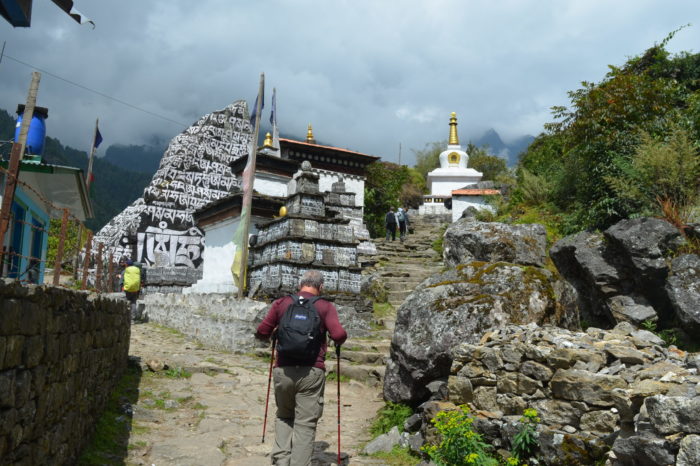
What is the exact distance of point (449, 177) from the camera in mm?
41469

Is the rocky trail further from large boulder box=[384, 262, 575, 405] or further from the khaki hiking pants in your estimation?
the khaki hiking pants

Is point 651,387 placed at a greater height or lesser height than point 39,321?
lesser

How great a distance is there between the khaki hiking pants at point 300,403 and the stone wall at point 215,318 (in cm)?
699

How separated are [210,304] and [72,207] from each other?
13.6 ft

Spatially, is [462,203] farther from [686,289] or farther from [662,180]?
[686,289]

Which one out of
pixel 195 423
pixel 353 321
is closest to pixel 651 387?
pixel 195 423

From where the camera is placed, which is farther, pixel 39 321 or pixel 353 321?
pixel 353 321

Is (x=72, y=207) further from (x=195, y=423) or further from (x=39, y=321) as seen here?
(x=39, y=321)

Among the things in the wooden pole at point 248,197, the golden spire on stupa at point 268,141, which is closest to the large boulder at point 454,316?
the wooden pole at point 248,197

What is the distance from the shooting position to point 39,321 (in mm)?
3498

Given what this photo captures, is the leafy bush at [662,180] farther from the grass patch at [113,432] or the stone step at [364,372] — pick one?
the grass patch at [113,432]

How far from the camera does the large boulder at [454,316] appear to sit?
664cm

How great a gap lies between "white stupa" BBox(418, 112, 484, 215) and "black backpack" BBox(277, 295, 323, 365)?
33.5 m

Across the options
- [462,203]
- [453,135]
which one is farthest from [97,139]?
[453,135]
